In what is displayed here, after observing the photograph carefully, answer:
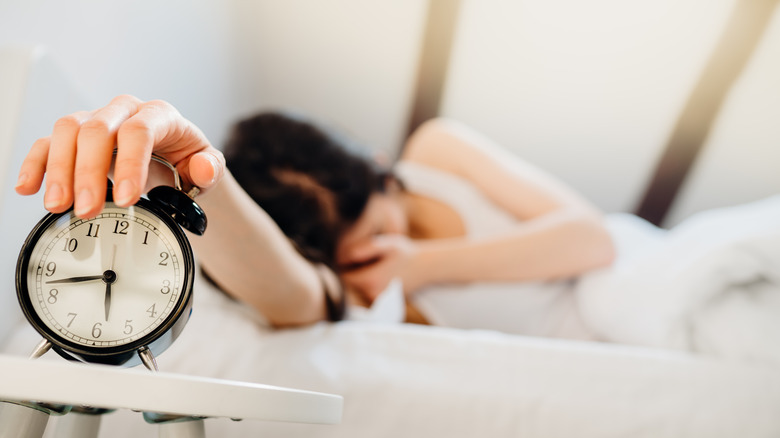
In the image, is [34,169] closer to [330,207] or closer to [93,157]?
[93,157]

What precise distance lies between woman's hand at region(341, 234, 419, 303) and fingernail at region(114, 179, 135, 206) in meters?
0.74

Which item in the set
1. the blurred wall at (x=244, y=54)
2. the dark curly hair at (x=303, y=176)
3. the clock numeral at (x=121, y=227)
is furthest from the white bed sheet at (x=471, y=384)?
the blurred wall at (x=244, y=54)

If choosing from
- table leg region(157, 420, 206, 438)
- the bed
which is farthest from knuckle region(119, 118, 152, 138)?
the bed

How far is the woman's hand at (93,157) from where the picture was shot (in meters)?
0.34

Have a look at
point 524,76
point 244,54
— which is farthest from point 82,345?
point 524,76

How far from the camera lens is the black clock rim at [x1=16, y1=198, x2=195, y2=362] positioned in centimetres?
37

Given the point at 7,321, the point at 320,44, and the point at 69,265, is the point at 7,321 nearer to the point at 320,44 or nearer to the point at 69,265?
the point at 69,265

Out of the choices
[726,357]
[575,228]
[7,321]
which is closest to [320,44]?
[575,228]

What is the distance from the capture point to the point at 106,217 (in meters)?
0.38

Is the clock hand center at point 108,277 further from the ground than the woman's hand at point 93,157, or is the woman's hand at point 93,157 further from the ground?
the woman's hand at point 93,157

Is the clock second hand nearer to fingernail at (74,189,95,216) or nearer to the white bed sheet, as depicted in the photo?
fingernail at (74,189,95,216)

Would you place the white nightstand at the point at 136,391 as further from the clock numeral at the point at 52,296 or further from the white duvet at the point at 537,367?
the white duvet at the point at 537,367

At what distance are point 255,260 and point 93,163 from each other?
0.32m

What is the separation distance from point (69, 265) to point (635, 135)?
1632 mm
